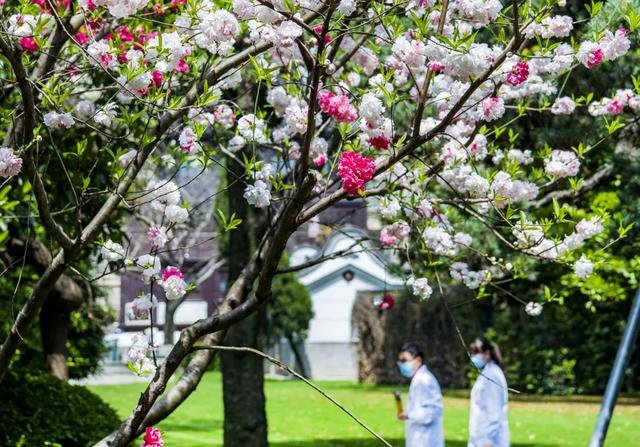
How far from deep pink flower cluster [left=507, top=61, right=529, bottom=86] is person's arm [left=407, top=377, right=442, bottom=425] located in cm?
506

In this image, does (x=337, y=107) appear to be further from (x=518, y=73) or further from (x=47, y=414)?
(x=47, y=414)

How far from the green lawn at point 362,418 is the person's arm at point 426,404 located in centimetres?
634

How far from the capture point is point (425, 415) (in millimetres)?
8875

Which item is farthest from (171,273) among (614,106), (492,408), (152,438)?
(492,408)

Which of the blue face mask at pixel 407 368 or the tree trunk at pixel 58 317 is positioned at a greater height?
the tree trunk at pixel 58 317

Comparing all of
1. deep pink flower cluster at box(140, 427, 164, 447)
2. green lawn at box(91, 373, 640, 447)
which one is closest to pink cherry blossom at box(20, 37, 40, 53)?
deep pink flower cluster at box(140, 427, 164, 447)

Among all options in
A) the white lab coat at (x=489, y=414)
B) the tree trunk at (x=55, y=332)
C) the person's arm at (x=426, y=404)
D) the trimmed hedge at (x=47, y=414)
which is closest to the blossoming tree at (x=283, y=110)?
the trimmed hedge at (x=47, y=414)

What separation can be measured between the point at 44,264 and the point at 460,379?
2104cm

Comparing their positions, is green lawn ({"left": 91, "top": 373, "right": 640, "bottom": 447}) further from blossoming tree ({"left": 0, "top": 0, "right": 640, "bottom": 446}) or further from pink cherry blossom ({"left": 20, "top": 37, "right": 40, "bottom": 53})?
pink cherry blossom ({"left": 20, "top": 37, "right": 40, "bottom": 53})

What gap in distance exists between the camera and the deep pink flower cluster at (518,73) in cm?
420

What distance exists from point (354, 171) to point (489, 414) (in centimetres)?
541

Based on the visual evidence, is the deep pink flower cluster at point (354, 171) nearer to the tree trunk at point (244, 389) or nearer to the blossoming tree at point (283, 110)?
the blossoming tree at point (283, 110)

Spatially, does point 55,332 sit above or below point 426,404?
above

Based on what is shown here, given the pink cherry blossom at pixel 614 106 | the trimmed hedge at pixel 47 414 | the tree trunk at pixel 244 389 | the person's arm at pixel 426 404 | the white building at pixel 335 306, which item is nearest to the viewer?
the pink cherry blossom at pixel 614 106
